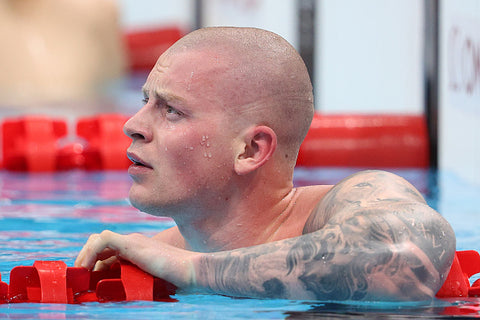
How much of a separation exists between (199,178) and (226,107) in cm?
22

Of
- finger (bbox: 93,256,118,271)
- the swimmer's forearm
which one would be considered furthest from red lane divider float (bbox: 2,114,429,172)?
the swimmer's forearm

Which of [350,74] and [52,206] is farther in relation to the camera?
[350,74]

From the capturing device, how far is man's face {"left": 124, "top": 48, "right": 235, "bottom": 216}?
2.26 metres

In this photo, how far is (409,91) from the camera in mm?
8070

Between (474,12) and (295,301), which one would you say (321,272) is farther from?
(474,12)

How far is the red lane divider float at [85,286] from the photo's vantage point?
2.18 m

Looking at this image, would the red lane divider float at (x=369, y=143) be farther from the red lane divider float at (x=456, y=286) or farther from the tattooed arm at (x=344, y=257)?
the tattooed arm at (x=344, y=257)

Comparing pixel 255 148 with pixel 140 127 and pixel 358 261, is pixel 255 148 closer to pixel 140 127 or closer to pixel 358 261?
pixel 140 127

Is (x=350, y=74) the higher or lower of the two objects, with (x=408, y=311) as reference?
higher

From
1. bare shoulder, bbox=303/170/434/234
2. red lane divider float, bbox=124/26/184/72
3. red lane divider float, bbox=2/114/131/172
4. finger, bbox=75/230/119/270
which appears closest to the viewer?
bare shoulder, bbox=303/170/434/234

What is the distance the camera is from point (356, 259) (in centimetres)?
198

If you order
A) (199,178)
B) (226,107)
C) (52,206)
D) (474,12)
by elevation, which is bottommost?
(52,206)

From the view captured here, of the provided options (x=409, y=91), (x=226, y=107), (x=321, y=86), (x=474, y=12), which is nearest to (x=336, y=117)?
(x=409, y=91)

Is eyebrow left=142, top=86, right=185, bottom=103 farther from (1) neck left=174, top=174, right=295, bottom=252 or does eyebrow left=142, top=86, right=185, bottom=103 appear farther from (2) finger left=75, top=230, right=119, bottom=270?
(2) finger left=75, top=230, right=119, bottom=270
